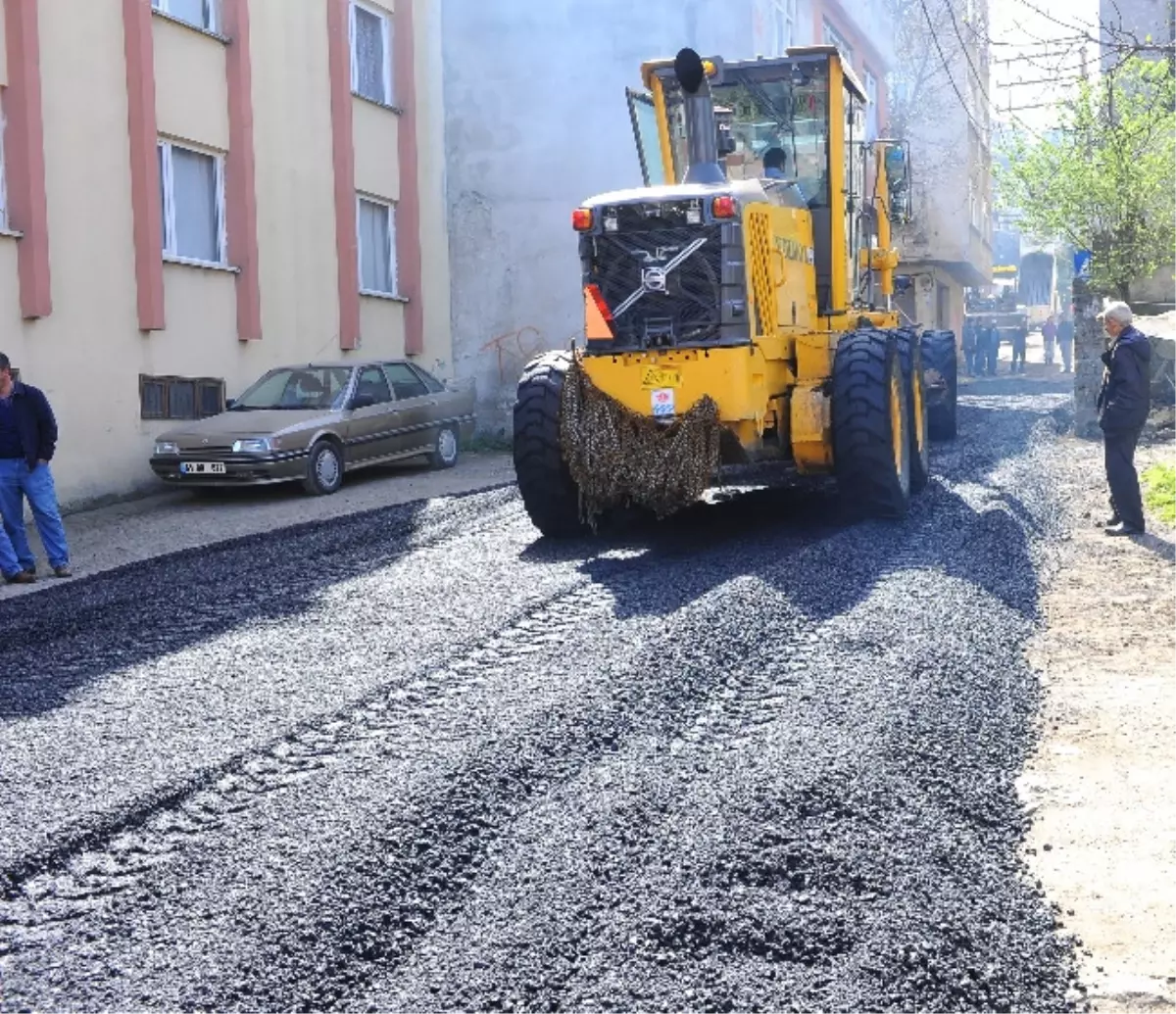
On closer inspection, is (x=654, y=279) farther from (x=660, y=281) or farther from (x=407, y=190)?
(x=407, y=190)

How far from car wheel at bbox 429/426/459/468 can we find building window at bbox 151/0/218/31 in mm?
5409

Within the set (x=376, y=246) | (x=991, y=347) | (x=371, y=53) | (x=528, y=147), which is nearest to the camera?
(x=376, y=246)

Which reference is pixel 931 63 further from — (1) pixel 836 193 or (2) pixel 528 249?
(1) pixel 836 193

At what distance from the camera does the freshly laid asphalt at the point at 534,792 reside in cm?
395

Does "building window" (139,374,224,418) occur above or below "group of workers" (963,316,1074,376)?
below

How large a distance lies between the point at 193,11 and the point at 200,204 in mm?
2240

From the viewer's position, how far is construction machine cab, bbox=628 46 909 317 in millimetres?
12125

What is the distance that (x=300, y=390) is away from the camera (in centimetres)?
1666

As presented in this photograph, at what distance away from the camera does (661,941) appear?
409 centimetres

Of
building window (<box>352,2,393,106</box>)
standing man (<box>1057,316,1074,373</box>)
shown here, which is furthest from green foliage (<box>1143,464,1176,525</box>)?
standing man (<box>1057,316,1074,373</box>)

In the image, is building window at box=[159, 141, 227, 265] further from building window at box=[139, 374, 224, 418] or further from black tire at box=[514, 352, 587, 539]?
black tire at box=[514, 352, 587, 539]

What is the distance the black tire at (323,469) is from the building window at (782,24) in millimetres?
16431

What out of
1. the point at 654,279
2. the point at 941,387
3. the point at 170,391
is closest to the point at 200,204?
the point at 170,391

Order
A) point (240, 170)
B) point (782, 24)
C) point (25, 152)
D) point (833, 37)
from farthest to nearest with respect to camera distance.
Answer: point (833, 37) → point (782, 24) → point (240, 170) → point (25, 152)
